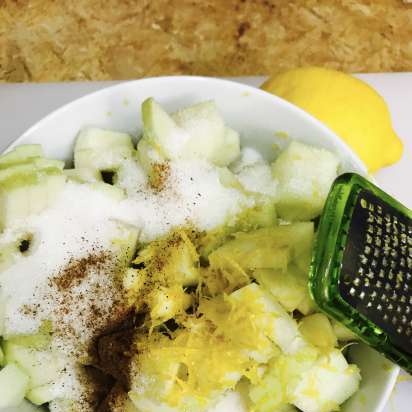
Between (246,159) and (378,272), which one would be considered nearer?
(378,272)

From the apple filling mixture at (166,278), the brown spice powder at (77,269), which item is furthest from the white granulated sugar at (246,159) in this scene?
the brown spice powder at (77,269)

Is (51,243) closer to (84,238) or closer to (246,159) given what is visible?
(84,238)

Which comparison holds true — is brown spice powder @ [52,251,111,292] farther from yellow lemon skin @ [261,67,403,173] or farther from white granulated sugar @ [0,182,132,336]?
yellow lemon skin @ [261,67,403,173]

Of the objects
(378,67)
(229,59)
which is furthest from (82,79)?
(378,67)

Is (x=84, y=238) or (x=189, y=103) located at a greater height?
(x=189, y=103)

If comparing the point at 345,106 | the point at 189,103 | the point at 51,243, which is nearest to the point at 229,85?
the point at 189,103

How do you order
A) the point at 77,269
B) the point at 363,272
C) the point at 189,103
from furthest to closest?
1. the point at 189,103
2. the point at 77,269
3. the point at 363,272

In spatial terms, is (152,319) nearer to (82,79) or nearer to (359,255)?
(359,255)
